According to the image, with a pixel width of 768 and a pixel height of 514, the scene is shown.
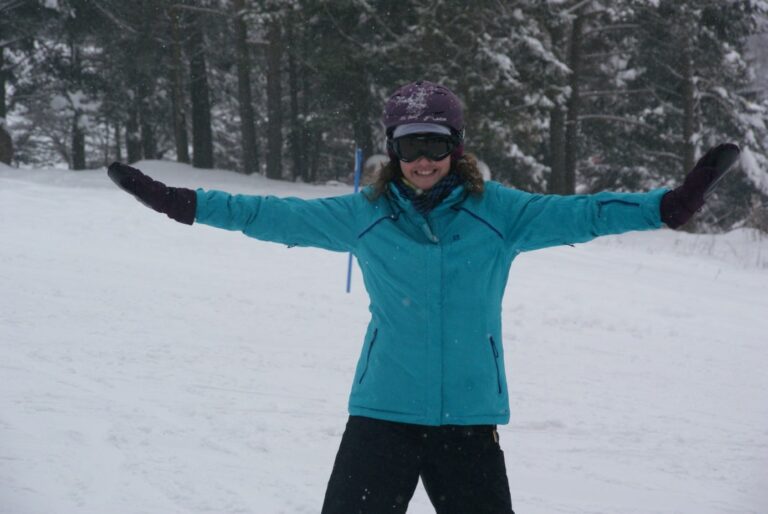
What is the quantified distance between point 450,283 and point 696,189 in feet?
2.71

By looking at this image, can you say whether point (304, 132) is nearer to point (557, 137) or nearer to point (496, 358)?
point (557, 137)

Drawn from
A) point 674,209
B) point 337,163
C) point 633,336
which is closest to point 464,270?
point 674,209

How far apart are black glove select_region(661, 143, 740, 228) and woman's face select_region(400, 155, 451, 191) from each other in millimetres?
731

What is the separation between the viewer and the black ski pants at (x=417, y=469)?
2658 millimetres

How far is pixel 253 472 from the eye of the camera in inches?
194

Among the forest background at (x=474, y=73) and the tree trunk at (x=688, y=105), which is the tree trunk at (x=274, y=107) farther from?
the tree trunk at (x=688, y=105)

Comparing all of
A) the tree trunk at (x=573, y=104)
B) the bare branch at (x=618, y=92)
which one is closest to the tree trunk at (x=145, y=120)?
the tree trunk at (x=573, y=104)

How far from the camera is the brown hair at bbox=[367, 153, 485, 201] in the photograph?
285 centimetres

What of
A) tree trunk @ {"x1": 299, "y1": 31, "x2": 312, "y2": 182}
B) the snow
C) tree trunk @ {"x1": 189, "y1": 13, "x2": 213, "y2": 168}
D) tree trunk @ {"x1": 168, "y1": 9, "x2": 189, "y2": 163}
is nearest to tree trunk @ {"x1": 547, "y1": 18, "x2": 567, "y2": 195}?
the snow

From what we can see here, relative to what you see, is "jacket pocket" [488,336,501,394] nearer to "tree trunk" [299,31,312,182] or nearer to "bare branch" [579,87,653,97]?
"bare branch" [579,87,653,97]

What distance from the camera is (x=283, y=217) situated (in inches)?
117

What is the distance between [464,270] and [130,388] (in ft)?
13.9

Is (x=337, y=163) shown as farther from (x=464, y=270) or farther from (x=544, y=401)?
(x=464, y=270)

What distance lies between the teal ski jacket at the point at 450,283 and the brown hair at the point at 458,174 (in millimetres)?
30
